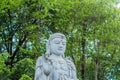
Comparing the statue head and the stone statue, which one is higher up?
the statue head

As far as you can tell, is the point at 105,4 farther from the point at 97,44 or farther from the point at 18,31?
the point at 18,31

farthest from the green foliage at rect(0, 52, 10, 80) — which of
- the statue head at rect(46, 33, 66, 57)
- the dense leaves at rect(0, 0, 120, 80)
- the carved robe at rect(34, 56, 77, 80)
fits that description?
the carved robe at rect(34, 56, 77, 80)

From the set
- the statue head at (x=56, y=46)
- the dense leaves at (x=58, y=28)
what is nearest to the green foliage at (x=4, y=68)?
the dense leaves at (x=58, y=28)

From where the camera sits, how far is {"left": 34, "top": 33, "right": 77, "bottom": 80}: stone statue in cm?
912

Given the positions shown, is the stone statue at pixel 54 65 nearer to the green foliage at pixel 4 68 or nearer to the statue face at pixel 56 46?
the statue face at pixel 56 46

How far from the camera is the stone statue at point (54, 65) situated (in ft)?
29.9

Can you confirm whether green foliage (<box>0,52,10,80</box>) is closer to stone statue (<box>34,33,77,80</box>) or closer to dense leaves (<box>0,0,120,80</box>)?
dense leaves (<box>0,0,120,80</box>)

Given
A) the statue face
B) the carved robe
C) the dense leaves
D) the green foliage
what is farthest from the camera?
the dense leaves

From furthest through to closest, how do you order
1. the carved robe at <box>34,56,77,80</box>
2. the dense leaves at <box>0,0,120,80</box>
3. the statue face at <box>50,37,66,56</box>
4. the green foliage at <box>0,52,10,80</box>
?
the dense leaves at <box>0,0,120,80</box> → the green foliage at <box>0,52,10,80</box> → the statue face at <box>50,37,66,56</box> → the carved robe at <box>34,56,77,80</box>

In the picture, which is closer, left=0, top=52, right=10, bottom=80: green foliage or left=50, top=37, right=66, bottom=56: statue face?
left=50, top=37, right=66, bottom=56: statue face

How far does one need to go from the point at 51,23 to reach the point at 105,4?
3333 mm

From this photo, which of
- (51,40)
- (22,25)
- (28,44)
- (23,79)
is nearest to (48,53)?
(51,40)

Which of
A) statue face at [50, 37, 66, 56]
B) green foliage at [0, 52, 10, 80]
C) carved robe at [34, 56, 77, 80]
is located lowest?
green foliage at [0, 52, 10, 80]

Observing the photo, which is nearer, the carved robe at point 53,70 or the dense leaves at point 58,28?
the carved robe at point 53,70
